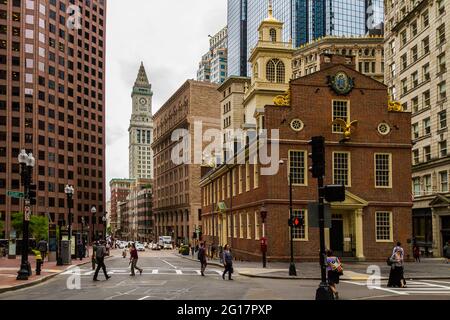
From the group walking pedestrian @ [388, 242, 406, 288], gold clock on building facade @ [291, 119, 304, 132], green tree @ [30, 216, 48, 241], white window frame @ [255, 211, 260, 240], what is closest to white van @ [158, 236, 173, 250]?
green tree @ [30, 216, 48, 241]

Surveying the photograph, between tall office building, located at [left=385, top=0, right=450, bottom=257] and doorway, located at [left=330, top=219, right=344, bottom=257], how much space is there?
13.9 meters

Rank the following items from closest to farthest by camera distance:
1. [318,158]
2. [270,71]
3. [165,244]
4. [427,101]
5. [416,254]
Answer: [318,158] < [416,254] < [270,71] < [427,101] < [165,244]

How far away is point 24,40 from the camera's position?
117 metres

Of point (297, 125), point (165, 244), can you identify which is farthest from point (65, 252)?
point (165, 244)

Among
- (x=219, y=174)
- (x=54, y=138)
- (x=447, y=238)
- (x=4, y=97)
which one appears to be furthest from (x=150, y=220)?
(x=447, y=238)

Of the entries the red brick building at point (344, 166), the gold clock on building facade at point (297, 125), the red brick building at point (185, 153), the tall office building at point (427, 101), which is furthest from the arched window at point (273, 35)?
the red brick building at point (185, 153)

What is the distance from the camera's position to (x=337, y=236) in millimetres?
43875

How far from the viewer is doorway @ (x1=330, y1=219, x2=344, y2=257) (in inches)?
1720

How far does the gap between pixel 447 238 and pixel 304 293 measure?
38.4 m

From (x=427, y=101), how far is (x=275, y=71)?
17.3 m

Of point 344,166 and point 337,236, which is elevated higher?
point 344,166

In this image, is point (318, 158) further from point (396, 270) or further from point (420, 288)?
point (420, 288)

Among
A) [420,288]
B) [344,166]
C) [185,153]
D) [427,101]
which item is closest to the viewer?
[420,288]

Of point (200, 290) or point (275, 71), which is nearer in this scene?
point (200, 290)
